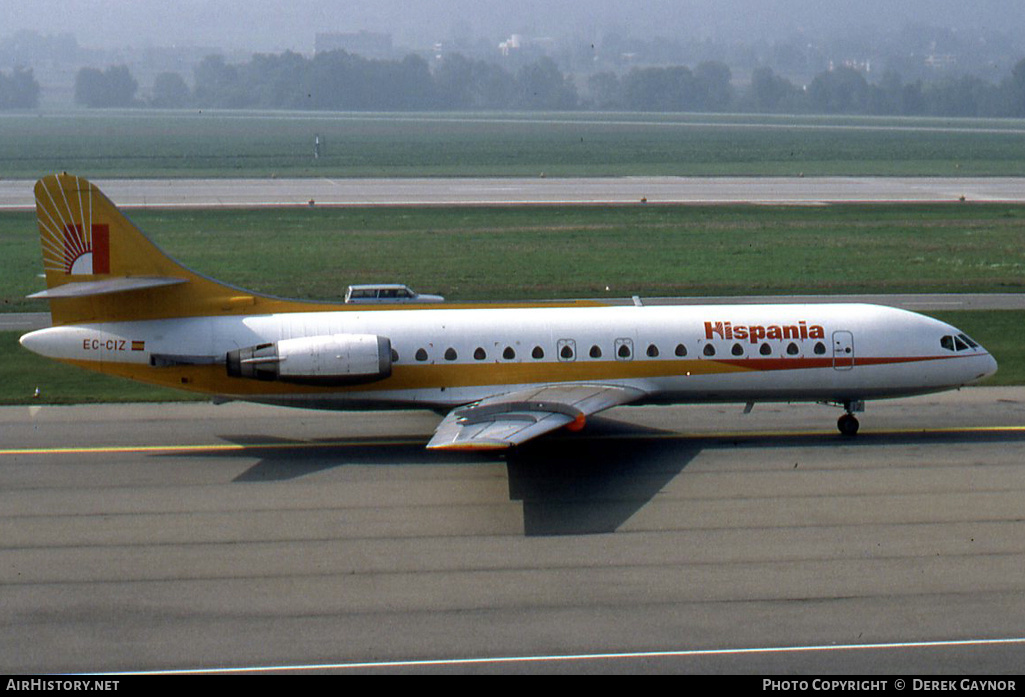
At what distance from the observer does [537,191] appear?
88.4 m

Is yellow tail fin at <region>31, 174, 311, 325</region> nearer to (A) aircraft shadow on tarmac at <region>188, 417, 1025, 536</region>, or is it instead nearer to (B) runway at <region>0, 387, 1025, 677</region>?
(B) runway at <region>0, 387, 1025, 677</region>

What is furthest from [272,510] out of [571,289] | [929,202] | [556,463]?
[929,202]

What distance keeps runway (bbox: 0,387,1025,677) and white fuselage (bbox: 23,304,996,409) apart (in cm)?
132

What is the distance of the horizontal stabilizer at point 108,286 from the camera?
25891mm

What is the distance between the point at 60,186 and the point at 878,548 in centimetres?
1875

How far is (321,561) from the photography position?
805 inches

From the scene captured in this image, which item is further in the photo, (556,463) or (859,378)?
(859,378)

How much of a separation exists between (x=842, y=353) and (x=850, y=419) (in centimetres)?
166

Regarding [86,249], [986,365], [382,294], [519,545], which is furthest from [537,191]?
[519,545]

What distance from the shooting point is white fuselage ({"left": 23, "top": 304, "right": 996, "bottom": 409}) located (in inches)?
1071

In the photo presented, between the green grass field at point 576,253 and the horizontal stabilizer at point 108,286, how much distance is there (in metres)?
6.54

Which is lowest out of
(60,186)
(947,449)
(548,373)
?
(947,449)

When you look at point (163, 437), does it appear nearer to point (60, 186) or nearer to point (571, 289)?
point (60, 186)

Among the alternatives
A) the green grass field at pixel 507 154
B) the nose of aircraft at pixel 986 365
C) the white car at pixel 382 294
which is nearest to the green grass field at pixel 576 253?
the white car at pixel 382 294
